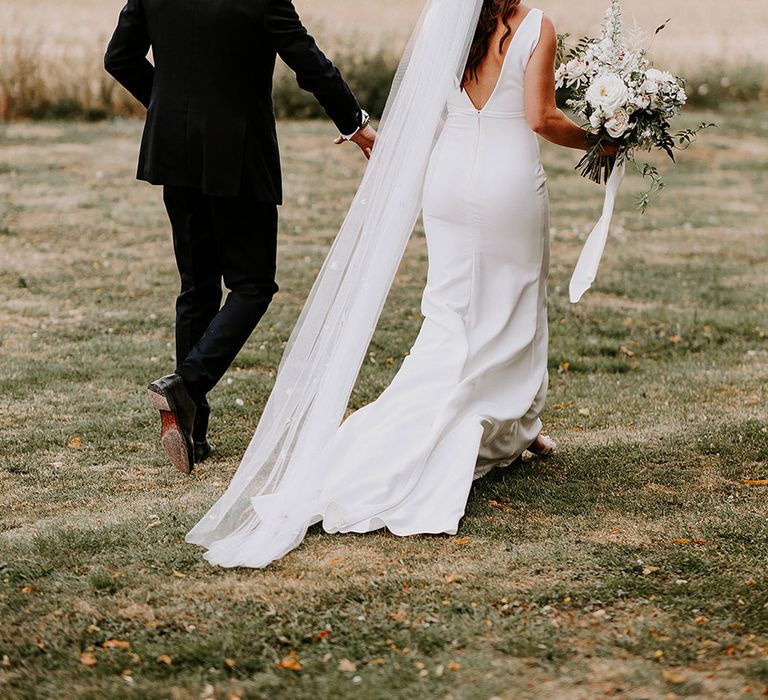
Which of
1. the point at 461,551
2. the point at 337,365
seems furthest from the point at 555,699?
the point at 337,365

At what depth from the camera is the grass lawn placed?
3506mm

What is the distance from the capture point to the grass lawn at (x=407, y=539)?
3.51 m

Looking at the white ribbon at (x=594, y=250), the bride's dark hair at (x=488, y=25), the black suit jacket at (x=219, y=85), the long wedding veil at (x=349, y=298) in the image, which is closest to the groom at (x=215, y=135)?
the black suit jacket at (x=219, y=85)

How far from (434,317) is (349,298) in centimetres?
53

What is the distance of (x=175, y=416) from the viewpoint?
5.11 meters

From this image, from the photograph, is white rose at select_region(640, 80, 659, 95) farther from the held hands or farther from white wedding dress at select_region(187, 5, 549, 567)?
the held hands

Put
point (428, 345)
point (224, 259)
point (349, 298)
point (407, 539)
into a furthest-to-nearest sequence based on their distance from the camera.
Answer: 1. point (224, 259)
2. point (428, 345)
3. point (349, 298)
4. point (407, 539)

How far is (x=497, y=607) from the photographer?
3898 mm

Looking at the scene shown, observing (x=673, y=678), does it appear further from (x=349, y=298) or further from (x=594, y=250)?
(x=594, y=250)

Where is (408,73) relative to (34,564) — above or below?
above

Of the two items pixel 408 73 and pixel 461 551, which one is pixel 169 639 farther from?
pixel 408 73

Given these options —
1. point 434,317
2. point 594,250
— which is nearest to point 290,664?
point 434,317

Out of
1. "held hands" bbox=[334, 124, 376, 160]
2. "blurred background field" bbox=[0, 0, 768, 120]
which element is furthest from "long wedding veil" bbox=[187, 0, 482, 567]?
"blurred background field" bbox=[0, 0, 768, 120]

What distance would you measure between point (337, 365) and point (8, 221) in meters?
7.86
